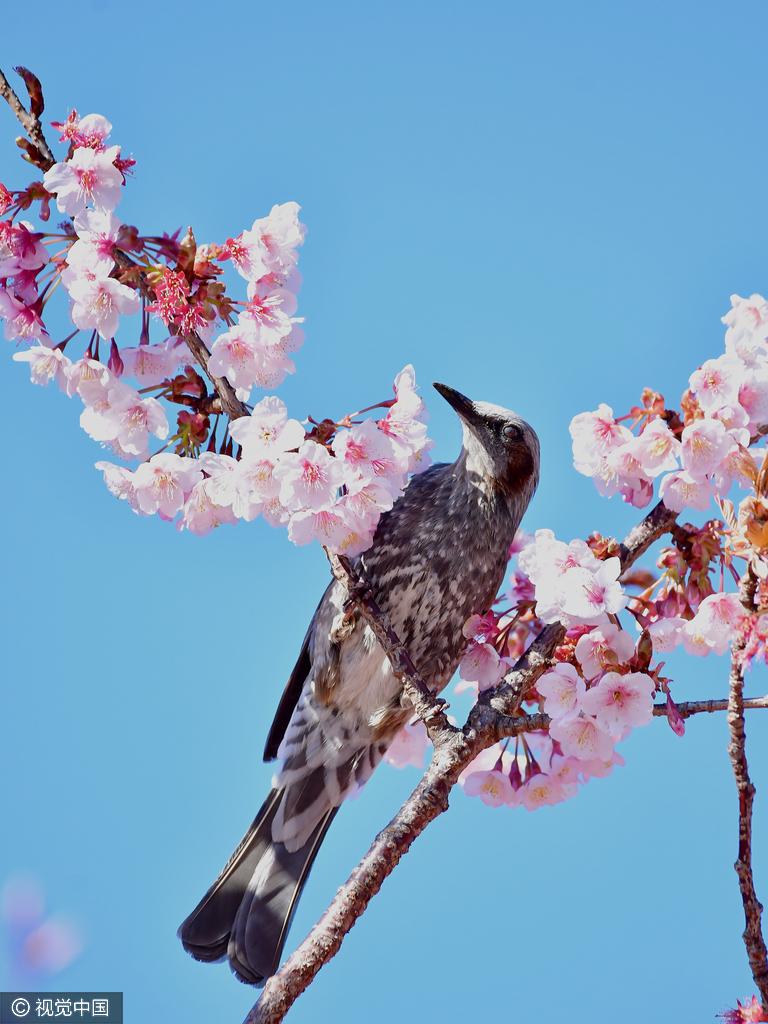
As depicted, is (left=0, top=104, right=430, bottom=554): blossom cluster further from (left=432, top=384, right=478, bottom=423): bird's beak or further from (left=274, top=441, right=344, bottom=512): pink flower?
(left=432, top=384, right=478, bottom=423): bird's beak

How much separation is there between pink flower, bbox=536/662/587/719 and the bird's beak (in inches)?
58.2

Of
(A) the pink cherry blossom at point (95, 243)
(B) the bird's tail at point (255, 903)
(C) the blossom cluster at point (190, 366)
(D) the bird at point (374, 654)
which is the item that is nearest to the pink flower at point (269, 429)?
(C) the blossom cluster at point (190, 366)

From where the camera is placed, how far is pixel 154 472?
8.29ft

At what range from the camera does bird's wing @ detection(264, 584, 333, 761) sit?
4000 millimetres

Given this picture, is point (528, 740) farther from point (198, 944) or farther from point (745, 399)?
point (198, 944)

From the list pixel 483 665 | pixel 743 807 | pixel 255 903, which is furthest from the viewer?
pixel 255 903

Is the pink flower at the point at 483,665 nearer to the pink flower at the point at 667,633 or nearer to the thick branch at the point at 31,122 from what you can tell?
the pink flower at the point at 667,633

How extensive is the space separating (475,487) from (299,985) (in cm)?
211

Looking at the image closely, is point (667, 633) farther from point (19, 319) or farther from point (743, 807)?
point (19, 319)

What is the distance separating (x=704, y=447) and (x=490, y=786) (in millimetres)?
1274

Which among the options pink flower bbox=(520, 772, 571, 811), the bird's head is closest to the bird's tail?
pink flower bbox=(520, 772, 571, 811)

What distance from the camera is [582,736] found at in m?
2.65

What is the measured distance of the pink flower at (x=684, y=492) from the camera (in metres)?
2.48

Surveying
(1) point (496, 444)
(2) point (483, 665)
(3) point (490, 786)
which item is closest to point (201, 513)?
(2) point (483, 665)
